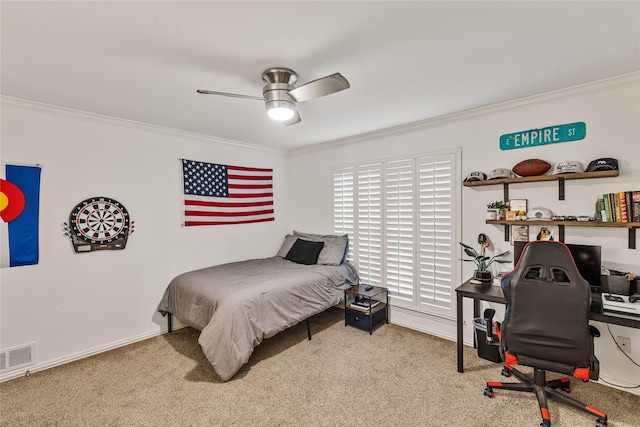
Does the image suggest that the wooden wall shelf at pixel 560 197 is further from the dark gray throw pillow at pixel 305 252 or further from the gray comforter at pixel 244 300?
the dark gray throw pillow at pixel 305 252

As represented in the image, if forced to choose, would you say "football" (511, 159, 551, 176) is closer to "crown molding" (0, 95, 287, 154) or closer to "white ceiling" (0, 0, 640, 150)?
"white ceiling" (0, 0, 640, 150)

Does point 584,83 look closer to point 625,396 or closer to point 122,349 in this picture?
point 625,396

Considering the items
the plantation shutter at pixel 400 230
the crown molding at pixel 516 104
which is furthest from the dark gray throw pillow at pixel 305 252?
the crown molding at pixel 516 104

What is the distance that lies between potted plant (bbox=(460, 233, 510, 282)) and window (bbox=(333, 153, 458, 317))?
0.24m

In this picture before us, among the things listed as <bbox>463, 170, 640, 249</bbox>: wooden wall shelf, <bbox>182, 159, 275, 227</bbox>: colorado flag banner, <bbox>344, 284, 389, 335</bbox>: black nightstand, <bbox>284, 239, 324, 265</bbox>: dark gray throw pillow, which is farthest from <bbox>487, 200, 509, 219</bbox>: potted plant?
<bbox>182, 159, 275, 227</bbox>: colorado flag banner

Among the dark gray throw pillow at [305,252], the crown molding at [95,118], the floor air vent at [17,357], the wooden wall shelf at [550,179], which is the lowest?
the floor air vent at [17,357]

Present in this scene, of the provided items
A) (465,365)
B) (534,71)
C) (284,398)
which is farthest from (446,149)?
(284,398)

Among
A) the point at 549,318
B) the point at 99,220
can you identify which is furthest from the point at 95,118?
the point at 549,318

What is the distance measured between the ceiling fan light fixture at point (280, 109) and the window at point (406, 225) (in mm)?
1817

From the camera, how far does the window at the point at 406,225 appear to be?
10.1 feet

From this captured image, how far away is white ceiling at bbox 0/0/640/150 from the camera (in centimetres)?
141

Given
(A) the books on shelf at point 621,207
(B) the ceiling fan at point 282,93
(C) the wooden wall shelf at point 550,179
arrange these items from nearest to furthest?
(B) the ceiling fan at point 282,93 → (A) the books on shelf at point 621,207 → (C) the wooden wall shelf at point 550,179

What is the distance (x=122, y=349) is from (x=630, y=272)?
15.3ft

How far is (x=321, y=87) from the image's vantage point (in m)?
1.83
